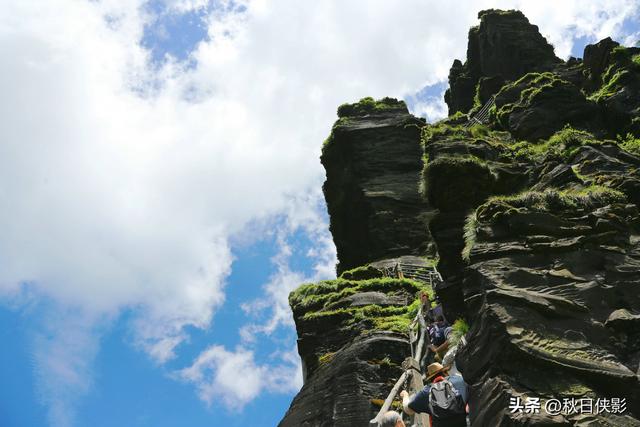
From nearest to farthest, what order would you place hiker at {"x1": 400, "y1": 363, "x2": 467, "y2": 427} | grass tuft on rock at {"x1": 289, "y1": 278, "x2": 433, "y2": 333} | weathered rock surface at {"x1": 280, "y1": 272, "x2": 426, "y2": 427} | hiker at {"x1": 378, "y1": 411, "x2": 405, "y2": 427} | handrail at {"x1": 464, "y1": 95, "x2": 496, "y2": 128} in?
1. hiker at {"x1": 400, "y1": 363, "x2": 467, "y2": 427}
2. hiker at {"x1": 378, "y1": 411, "x2": 405, "y2": 427}
3. weathered rock surface at {"x1": 280, "y1": 272, "x2": 426, "y2": 427}
4. grass tuft on rock at {"x1": 289, "y1": 278, "x2": 433, "y2": 333}
5. handrail at {"x1": 464, "y1": 95, "x2": 496, "y2": 128}

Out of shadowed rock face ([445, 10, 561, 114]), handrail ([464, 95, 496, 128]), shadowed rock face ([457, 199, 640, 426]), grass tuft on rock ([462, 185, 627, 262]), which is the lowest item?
shadowed rock face ([457, 199, 640, 426])

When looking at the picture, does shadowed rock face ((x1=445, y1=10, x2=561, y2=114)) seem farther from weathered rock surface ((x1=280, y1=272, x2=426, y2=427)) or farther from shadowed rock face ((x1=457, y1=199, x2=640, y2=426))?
shadowed rock face ((x1=457, y1=199, x2=640, y2=426))

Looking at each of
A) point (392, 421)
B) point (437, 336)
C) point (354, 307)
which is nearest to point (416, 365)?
point (437, 336)

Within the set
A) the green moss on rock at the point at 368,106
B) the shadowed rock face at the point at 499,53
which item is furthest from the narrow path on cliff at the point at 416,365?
the shadowed rock face at the point at 499,53

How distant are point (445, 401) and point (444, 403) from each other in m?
0.04

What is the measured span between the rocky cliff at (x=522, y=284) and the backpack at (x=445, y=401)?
0.84m

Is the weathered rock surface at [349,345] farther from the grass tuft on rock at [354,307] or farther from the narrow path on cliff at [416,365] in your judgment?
the narrow path on cliff at [416,365]

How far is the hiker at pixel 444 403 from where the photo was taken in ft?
26.4

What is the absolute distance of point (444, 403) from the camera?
26.6 feet

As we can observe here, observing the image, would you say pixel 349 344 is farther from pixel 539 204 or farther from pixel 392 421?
pixel 392 421

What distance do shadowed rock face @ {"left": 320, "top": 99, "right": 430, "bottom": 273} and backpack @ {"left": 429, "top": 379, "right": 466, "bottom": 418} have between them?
102 feet

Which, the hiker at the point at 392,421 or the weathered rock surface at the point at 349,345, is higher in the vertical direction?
the weathered rock surface at the point at 349,345

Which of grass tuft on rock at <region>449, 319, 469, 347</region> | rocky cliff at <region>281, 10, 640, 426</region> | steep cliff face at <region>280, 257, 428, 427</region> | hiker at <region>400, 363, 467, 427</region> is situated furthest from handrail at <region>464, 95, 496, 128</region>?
hiker at <region>400, 363, 467, 427</region>

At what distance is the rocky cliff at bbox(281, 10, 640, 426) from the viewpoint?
913cm
